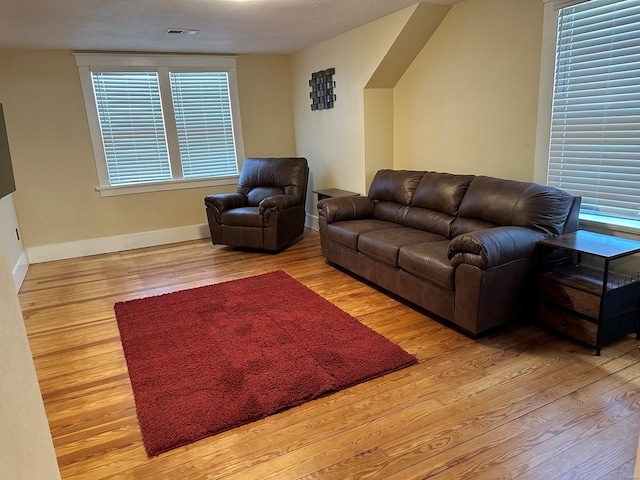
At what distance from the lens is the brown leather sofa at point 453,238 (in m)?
2.70

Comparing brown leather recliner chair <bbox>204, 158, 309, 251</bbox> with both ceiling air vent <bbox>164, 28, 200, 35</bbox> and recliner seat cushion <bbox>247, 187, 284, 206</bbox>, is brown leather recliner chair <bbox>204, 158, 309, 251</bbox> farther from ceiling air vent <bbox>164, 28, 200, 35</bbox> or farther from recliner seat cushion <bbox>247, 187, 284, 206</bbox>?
ceiling air vent <bbox>164, 28, 200, 35</bbox>

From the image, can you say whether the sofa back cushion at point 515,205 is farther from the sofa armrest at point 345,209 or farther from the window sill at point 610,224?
the sofa armrest at point 345,209

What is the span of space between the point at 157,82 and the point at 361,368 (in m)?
4.43

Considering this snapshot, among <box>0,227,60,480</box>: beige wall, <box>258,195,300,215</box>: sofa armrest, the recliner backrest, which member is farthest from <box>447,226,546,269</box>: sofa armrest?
the recliner backrest

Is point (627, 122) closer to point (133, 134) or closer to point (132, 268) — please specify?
point (132, 268)

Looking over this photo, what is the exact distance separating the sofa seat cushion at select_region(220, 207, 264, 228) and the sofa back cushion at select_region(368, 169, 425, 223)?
1.27 m

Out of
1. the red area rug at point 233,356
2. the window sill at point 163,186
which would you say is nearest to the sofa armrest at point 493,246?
the red area rug at point 233,356

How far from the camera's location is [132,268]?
4.68 m

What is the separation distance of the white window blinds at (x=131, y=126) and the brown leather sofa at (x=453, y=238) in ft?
8.11

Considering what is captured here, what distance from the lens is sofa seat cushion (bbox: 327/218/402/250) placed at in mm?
3848

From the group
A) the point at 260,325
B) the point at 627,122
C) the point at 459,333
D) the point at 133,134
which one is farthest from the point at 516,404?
the point at 133,134

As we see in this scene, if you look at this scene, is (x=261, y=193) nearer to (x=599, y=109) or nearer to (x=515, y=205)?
(x=515, y=205)

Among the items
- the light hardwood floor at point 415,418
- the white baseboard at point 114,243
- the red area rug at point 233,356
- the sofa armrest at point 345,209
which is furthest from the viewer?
the white baseboard at point 114,243

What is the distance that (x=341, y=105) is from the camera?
16.4 feet
